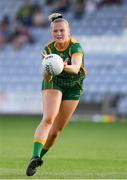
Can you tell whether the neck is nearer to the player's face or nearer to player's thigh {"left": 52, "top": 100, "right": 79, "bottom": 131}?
the player's face

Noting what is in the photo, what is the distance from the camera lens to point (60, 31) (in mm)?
10680

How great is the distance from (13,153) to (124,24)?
15780mm

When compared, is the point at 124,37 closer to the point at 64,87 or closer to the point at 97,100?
the point at 97,100

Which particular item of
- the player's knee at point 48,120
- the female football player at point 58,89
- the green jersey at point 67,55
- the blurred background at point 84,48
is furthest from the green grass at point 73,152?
the blurred background at point 84,48

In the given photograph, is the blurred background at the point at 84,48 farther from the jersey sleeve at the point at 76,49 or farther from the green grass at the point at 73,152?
the jersey sleeve at the point at 76,49

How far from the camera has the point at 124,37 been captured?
29484mm

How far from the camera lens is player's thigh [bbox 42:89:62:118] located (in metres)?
10.6

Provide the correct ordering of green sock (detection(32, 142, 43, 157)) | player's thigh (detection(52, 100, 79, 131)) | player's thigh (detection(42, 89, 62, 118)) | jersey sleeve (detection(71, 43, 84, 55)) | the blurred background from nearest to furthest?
green sock (detection(32, 142, 43, 157)) < player's thigh (detection(42, 89, 62, 118)) < jersey sleeve (detection(71, 43, 84, 55)) < player's thigh (detection(52, 100, 79, 131)) < the blurred background

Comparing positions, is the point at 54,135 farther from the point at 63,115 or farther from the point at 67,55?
the point at 67,55

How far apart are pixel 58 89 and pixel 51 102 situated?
0.29 m

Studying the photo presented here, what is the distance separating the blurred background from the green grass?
7.98 feet

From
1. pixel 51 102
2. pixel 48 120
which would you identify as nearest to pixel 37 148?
A: pixel 48 120

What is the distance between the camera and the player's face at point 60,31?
10641mm

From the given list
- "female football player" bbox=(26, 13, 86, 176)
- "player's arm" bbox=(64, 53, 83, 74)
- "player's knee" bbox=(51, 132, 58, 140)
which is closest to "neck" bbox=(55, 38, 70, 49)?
"female football player" bbox=(26, 13, 86, 176)
